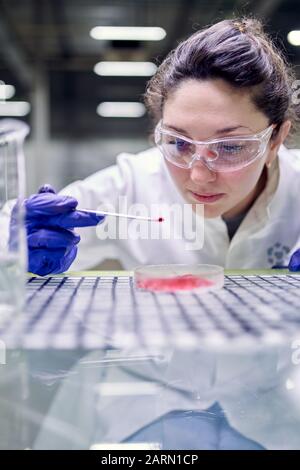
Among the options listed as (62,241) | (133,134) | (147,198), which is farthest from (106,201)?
(133,134)

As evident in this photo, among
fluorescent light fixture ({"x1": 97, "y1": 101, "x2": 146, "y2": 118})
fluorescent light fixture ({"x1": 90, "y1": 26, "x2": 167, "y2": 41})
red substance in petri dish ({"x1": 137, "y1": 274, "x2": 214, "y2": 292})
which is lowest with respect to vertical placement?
red substance in petri dish ({"x1": 137, "y1": 274, "x2": 214, "y2": 292})

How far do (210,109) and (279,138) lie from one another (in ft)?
0.93

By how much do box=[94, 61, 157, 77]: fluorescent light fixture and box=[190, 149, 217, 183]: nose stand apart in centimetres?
502

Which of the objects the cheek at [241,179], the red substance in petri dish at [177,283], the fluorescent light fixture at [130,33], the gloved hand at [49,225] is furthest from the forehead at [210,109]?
the fluorescent light fixture at [130,33]

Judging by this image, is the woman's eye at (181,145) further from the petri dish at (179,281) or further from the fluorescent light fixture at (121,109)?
the fluorescent light fixture at (121,109)

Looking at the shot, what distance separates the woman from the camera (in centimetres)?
112

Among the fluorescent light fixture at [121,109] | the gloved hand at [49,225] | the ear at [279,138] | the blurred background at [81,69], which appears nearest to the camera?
the gloved hand at [49,225]

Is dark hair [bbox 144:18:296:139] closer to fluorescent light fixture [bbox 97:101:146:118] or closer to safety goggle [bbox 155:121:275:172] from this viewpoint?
safety goggle [bbox 155:121:275:172]

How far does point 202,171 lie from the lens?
1.14 meters

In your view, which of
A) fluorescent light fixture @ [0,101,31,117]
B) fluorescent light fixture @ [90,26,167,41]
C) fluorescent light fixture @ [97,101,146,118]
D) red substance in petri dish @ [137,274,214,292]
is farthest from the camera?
fluorescent light fixture @ [97,101,146,118]

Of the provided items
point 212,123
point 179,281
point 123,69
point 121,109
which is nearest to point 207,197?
point 212,123

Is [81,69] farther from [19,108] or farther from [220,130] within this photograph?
[220,130]

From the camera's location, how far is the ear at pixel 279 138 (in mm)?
1315

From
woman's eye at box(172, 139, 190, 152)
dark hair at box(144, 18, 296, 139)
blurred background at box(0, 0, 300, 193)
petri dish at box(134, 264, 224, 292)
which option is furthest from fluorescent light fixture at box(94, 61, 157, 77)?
petri dish at box(134, 264, 224, 292)
